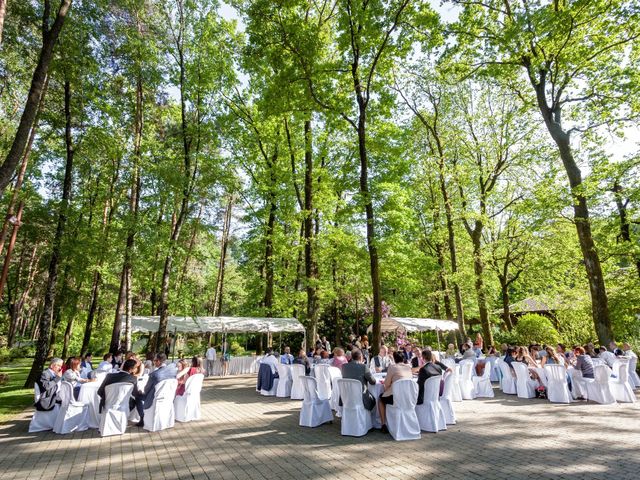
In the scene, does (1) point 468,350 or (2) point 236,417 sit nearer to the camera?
(2) point 236,417

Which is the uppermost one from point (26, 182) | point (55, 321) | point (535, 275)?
point (26, 182)

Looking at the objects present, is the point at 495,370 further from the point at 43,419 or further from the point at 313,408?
the point at 43,419

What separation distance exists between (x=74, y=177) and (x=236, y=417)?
64.1ft

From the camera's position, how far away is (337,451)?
5672 mm

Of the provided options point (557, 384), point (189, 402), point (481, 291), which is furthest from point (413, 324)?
point (189, 402)

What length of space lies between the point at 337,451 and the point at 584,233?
1163 cm

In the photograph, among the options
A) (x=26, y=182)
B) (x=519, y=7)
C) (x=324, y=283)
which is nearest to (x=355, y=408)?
(x=324, y=283)

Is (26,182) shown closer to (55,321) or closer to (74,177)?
(74,177)

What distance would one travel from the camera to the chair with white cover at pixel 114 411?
686 centimetres

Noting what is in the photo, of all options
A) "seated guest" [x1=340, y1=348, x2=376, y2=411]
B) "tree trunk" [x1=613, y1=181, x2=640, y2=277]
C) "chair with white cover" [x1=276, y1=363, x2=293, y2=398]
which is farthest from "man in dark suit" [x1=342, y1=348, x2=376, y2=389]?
"tree trunk" [x1=613, y1=181, x2=640, y2=277]

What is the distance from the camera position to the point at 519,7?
13547 millimetres

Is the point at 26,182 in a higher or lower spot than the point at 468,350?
higher

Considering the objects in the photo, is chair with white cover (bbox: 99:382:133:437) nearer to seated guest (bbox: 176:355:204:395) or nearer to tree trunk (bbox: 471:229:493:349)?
seated guest (bbox: 176:355:204:395)

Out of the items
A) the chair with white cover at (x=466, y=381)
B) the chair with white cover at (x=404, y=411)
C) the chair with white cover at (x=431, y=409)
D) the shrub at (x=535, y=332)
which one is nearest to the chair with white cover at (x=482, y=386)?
the chair with white cover at (x=466, y=381)
